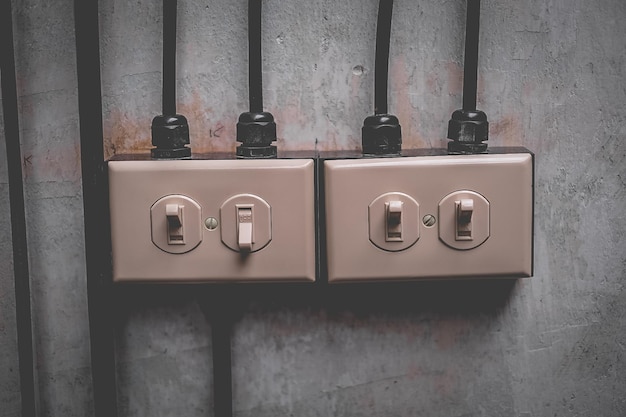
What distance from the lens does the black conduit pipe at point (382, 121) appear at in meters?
0.62

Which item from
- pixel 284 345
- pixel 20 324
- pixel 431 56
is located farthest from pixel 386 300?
pixel 20 324

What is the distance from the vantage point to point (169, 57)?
62 centimetres

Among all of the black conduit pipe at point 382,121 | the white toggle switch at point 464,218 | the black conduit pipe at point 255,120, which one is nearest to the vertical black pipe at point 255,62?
the black conduit pipe at point 255,120

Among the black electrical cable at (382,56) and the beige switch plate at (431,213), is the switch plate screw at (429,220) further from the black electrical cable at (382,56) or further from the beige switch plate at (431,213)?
the black electrical cable at (382,56)

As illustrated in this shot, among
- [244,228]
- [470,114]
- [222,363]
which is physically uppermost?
[470,114]

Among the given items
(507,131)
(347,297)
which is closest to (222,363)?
(347,297)

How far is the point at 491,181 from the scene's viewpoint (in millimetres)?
601

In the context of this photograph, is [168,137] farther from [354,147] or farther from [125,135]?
[354,147]

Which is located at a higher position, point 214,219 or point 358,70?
point 358,70

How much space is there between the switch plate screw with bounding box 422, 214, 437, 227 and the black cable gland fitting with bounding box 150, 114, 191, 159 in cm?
23

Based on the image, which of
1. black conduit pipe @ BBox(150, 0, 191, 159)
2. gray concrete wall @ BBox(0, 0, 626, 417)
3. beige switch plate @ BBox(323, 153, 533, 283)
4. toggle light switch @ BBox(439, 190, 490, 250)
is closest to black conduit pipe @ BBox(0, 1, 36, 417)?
gray concrete wall @ BBox(0, 0, 626, 417)

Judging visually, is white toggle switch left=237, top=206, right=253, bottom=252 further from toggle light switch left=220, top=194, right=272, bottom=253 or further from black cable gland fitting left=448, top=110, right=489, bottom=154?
black cable gland fitting left=448, top=110, right=489, bottom=154

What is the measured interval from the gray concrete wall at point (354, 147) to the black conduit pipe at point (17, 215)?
0.02m

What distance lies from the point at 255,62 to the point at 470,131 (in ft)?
0.70
